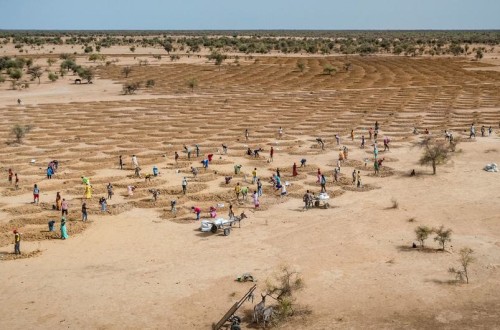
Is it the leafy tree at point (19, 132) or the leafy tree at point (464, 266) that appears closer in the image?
the leafy tree at point (464, 266)

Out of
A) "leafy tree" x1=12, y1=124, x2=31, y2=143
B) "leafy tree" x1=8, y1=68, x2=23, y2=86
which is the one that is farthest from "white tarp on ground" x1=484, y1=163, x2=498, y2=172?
"leafy tree" x1=8, y1=68, x2=23, y2=86

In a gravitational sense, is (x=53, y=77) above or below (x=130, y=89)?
above

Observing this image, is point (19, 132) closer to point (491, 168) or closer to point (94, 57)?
point (491, 168)

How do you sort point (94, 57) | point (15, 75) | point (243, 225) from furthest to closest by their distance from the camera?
point (94, 57), point (15, 75), point (243, 225)

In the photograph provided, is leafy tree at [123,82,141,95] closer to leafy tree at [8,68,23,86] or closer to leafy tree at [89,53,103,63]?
leafy tree at [8,68,23,86]

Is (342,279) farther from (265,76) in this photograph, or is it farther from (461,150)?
(265,76)

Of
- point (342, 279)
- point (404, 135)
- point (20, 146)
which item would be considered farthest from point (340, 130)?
point (342, 279)

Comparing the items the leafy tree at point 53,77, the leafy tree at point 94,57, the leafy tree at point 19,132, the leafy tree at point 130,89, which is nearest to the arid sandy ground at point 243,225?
the leafy tree at point 19,132

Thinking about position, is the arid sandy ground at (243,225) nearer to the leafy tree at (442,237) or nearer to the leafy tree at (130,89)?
the leafy tree at (442,237)

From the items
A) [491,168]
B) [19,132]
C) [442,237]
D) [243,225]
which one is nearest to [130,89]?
[19,132]
